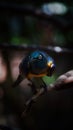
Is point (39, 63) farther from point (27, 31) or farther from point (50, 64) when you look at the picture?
point (27, 31)

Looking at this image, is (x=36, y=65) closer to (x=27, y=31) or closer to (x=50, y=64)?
(x=50, y=64)

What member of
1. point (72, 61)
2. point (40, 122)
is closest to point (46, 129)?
point (40, 122)

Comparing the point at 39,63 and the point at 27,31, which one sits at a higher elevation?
the point at 27,31

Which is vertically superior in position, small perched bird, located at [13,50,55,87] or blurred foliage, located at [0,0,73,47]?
blurred foliage, located at [0,0,73,47]

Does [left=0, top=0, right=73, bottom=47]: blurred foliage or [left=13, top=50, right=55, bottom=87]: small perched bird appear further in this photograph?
[left=0, top=0, right=73, bottom=47]: blurred foliage

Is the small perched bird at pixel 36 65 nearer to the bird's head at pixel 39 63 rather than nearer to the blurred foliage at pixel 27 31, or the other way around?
the bird's head at pixel 39 63

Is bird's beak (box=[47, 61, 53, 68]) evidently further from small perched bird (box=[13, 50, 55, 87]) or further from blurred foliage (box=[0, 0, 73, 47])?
blurred foliage (box=[0, 0, 73, 47])

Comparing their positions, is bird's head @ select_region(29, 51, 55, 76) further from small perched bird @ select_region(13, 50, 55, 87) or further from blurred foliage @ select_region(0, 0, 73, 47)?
blurred foliage @ select_region(0, 0, 73, 47)

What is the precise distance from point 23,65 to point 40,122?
1494 millimetres

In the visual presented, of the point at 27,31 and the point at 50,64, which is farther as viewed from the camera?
the point at 27,31

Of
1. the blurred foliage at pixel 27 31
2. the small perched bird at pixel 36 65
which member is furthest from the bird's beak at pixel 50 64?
the blurred foliage at pixel 27 31

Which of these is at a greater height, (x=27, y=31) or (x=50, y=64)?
(x=27, y=31)

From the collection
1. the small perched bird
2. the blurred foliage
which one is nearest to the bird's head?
the small perched bird

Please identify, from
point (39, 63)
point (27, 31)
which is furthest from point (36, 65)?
point (27, 31)
